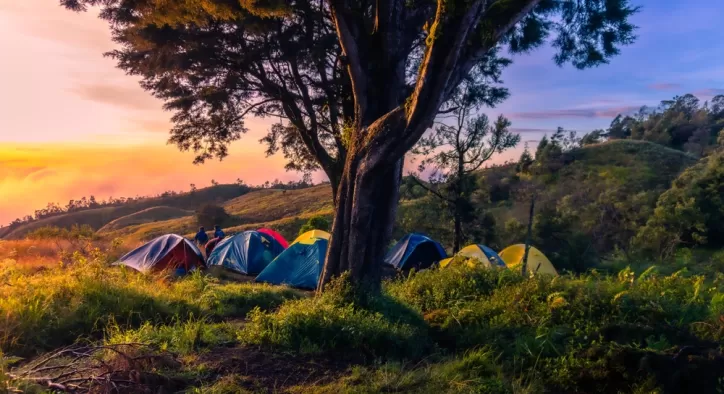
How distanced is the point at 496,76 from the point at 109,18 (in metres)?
10.4

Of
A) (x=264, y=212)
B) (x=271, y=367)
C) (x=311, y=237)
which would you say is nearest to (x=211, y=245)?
(x=311, y=237)

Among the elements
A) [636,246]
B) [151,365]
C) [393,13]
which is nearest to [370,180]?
[393,13]

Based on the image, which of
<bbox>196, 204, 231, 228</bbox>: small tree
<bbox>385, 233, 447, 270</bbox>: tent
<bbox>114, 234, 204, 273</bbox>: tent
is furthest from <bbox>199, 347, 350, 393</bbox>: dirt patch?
<bbox>196, 204, 231, 228</bbox>: small tree

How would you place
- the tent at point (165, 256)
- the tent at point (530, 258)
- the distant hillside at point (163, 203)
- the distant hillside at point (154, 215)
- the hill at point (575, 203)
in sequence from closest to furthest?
the tent at point (165, 256)
the tent at point (530, 258)
the hill at point (575, 203)
the distant hillside at point (154, 215)
the distant hillside at point (163, 203)

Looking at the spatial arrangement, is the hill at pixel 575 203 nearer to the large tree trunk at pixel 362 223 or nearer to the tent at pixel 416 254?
the tent at pixel 416 254

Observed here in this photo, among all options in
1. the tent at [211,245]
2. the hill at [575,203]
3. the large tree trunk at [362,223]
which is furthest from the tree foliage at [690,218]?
the large tree trunk at [362,223]

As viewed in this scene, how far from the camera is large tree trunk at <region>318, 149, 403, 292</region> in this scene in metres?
6.71

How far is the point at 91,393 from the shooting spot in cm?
379

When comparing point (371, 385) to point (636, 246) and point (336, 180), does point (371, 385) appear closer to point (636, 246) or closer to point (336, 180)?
point (336, 180)

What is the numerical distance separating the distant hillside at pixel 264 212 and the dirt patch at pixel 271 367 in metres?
27.4

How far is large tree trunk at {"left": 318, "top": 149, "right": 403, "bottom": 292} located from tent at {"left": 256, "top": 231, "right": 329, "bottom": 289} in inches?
197

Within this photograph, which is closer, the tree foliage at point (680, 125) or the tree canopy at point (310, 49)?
the tree canopy at point (310, 49)

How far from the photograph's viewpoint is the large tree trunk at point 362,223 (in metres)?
6.71

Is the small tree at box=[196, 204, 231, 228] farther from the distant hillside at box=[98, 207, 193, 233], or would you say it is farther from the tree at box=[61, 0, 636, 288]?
the tree at box=[61, 0, 636, 288]
